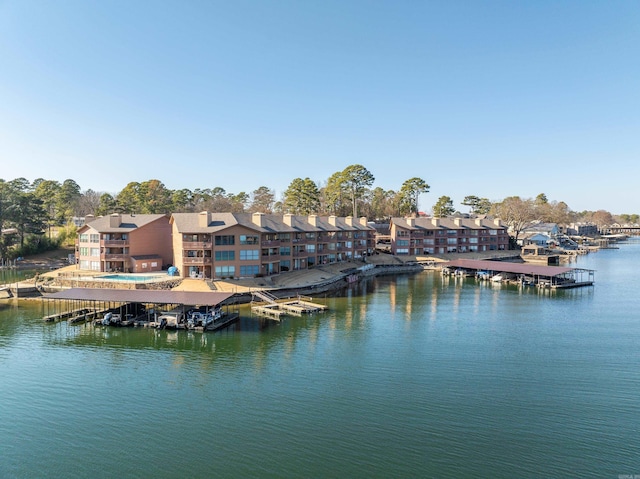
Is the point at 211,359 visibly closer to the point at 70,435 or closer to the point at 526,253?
the point at 70,435

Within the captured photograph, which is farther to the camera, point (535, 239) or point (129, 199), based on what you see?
point (535, 239)

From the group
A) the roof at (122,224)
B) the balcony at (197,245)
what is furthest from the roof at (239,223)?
the roof at (122,224)

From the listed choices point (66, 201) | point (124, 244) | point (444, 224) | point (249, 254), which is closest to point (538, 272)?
point (444, 224)

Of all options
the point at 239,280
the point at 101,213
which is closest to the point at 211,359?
the point at 239,280

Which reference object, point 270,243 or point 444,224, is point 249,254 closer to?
point 270,243

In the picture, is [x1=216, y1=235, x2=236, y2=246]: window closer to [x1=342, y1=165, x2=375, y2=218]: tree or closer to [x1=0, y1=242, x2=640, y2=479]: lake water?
[x1=0, y1=242, x2=640, y2=479]: lake water

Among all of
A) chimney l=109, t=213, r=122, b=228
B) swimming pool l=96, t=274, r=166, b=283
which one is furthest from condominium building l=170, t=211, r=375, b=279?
chimney l=109, t=213, r=122, b=228

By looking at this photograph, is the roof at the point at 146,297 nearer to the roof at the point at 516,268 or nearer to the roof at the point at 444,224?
the roof at the point at 516,268
